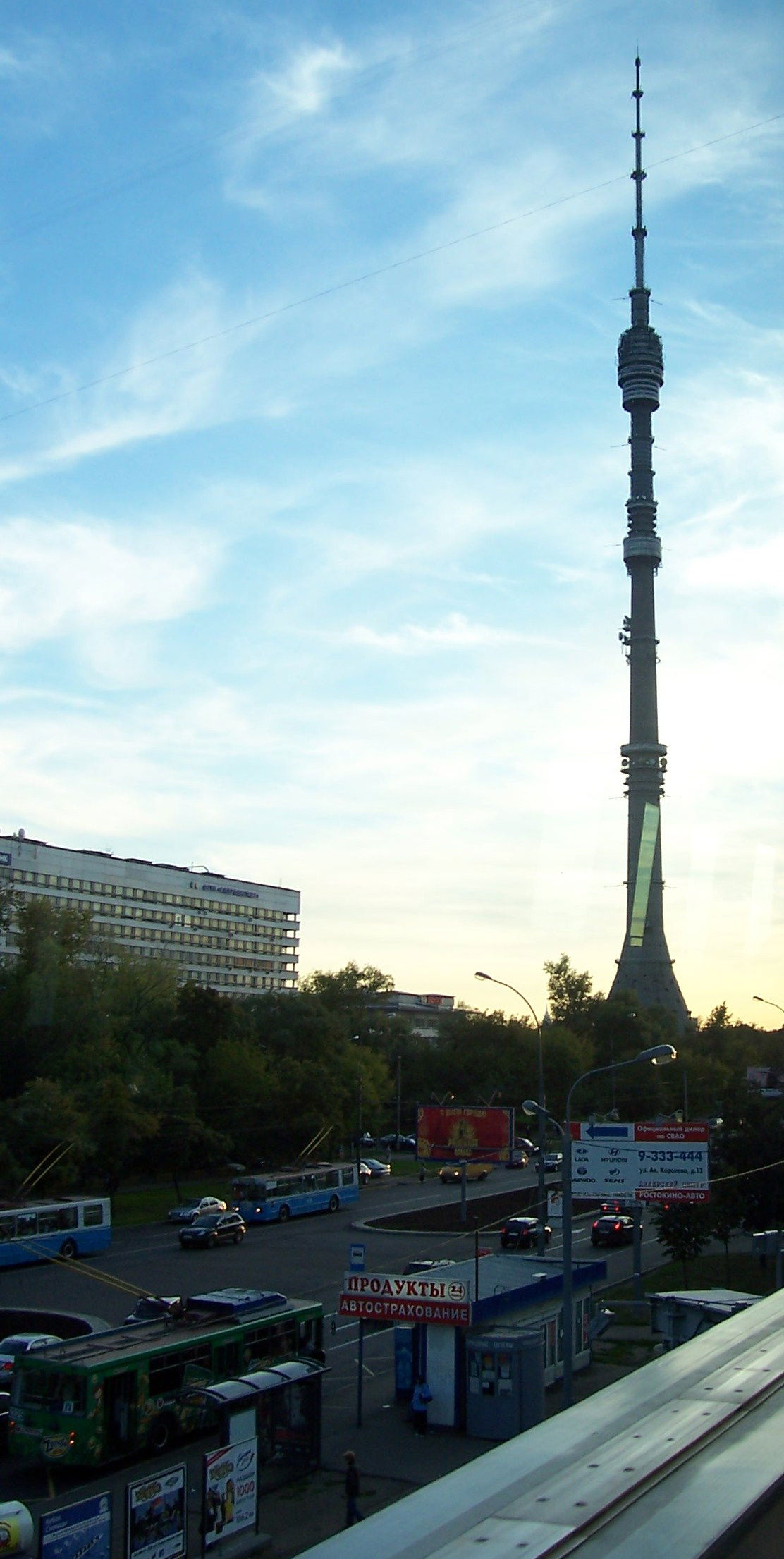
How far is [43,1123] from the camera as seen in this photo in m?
46.3

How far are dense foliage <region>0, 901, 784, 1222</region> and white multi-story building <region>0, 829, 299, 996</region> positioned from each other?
32.5m

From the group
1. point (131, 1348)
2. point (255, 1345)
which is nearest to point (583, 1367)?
point (255, 1345)

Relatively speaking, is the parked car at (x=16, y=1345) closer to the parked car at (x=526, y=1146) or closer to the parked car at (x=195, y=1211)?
the parked car at (x=195, y=1211)

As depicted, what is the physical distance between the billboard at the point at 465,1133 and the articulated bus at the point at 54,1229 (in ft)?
37.5

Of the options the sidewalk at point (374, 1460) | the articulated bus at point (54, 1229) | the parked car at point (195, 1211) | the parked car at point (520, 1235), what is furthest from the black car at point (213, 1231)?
the sidewalk at point (374, 1460)

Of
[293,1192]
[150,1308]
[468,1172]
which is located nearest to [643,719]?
[468,1172]

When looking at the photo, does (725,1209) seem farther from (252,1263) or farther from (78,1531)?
(78,1531)

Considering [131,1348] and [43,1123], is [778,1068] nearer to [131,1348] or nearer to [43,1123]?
[43,1123]

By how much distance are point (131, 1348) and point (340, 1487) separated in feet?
13.0

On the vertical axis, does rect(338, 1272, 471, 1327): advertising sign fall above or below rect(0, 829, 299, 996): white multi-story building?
below

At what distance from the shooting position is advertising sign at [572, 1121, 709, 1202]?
1213 inches

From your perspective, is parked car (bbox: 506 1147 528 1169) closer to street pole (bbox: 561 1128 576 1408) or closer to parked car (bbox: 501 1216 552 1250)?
parked car (bbox: 501 1216 552 1250)

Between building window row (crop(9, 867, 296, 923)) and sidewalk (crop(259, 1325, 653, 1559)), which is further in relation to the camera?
building window row (crop(9, 867, 296, 923))

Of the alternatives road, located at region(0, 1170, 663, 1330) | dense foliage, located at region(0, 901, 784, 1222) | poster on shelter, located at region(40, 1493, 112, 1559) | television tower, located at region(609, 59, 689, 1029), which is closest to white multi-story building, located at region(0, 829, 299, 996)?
dense foliage, located at region(0, 901, 784, 1222)
